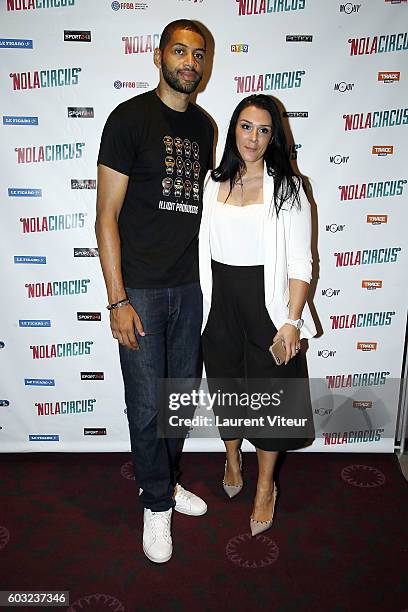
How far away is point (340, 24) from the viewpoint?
94.7 inches

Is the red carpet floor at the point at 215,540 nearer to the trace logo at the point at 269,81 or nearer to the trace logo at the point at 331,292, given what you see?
the trace logo at the point at 331,292

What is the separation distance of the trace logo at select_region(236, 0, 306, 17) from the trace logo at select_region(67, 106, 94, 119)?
80 centimetres

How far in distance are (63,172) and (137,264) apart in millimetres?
800

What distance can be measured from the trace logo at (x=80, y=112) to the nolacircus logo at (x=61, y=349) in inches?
44.0

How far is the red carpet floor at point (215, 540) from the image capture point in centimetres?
200

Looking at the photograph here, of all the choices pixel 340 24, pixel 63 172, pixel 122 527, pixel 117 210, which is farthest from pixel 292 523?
pixel 340 24

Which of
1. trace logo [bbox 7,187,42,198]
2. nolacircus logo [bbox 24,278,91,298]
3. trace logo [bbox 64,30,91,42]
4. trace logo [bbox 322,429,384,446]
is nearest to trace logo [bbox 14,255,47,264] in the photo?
nolacircus logo [bbox 24,278,91,298]

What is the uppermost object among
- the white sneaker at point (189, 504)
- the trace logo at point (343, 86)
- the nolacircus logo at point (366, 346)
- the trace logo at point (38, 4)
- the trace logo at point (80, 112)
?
the trace logo at point (38, 4)

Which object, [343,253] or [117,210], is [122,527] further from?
[343,253]

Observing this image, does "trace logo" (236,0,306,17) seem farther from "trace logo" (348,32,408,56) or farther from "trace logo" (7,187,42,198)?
"trace logo" (7,187,42,198)

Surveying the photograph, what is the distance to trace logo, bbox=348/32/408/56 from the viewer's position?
2418mm

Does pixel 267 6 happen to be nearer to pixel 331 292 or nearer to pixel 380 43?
pixel 380 43

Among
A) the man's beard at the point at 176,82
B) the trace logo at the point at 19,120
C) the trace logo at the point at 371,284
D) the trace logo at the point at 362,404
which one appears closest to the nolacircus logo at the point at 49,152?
the trace logo at the point at 19,120

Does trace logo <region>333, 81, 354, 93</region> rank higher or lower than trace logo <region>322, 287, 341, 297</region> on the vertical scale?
higher
